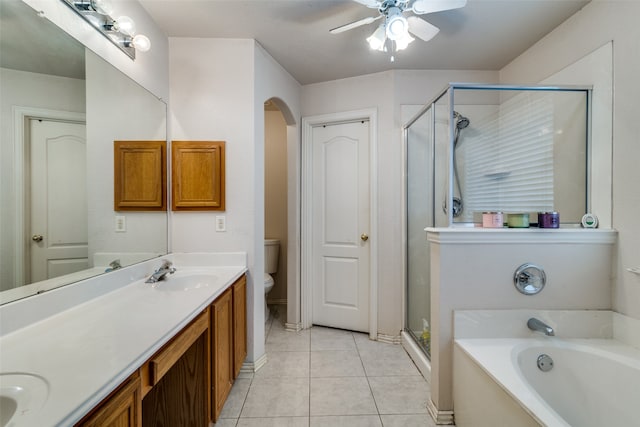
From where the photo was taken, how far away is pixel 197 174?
1938 millimetres

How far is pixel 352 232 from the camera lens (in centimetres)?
260

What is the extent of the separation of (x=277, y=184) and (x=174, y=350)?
8.41 feet

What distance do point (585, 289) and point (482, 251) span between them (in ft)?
2.04

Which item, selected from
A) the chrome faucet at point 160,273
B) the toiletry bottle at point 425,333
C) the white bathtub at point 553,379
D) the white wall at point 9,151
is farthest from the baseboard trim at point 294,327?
the white wall at point 9,151

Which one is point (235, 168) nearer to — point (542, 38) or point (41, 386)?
point (41, 386)

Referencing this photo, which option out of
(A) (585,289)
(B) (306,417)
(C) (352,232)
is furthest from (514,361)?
(C) (352,232)

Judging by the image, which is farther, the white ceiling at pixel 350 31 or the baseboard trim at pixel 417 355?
the baseboard trim at pixel 417 355

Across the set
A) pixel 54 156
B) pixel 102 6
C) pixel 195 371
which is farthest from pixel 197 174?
pixel 195 371

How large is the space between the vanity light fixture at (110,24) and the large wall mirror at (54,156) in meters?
0.15

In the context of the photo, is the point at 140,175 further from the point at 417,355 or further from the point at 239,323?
the point at 417,355

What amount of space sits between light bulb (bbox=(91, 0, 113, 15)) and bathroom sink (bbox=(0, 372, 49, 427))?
156 centimetres

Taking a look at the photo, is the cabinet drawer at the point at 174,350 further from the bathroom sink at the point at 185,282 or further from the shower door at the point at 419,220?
the shower door at the point at 419,220

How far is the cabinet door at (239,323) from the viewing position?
1698mm

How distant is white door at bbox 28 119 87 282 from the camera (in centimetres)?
100
